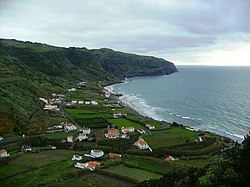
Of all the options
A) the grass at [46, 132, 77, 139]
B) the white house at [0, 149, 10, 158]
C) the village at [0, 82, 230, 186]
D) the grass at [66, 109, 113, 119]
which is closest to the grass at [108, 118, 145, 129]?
the village at [0, 82, 230, 186]

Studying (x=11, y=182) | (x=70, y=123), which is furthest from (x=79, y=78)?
(x=11, y=182)

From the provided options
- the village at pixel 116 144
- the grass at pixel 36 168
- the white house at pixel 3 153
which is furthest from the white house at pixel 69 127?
the white house at pixel 3 153

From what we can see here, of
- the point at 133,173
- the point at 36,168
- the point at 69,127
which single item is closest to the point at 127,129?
the point at 69,127

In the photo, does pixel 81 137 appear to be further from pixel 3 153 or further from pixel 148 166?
pixel 148 166

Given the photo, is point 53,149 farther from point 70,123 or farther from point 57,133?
point 70,123

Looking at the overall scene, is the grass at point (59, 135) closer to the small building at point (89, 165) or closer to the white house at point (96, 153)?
the white house at point (96, 153)

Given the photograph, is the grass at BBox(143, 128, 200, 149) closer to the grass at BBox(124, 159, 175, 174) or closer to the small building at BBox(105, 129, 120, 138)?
the small building at BBox(105, 129, 120, 138)
